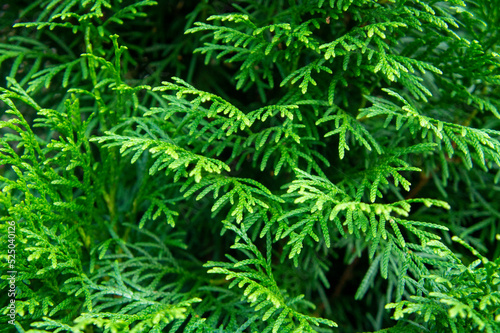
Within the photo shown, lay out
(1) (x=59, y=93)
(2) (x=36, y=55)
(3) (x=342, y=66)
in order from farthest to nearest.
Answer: (1) (x=59, y=93) < (2) (x=36, y=55) < (3) (x=342, y=66)

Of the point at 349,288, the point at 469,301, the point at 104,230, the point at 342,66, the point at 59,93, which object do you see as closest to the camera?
the point at 469,301

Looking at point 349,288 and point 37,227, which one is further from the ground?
point 37,227

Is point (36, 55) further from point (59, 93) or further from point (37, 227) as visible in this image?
point (37, 227)

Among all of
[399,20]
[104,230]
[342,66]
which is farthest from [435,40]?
[104,230]

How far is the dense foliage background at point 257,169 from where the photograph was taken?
1627 mm

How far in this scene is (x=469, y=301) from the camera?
1.47 m

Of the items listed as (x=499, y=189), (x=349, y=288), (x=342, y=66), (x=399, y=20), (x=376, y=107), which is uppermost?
(x=399, y=20)

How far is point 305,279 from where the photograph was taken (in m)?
Answer: 2.32

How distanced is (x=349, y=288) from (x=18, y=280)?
6.51 feet

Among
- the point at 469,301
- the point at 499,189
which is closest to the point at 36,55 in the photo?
the point at 469,301

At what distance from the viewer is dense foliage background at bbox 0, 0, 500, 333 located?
1627 millimetres

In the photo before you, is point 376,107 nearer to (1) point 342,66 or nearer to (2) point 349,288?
(1) point 342,66

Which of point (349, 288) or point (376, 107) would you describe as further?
point (349, 288)

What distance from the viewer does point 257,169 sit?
7.70 feet
